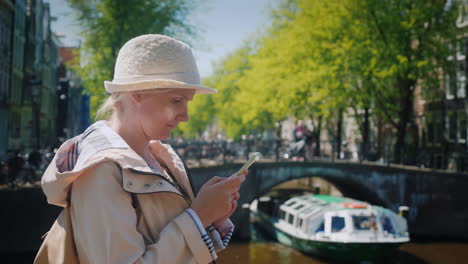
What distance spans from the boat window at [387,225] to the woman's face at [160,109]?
13.8m

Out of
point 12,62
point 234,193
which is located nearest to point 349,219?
point 234,193

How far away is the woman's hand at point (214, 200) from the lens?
1.39 meters

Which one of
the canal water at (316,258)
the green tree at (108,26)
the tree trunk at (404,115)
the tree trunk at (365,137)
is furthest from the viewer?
the tree trunk at (365,137)

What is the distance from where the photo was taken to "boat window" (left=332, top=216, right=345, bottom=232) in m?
14.6

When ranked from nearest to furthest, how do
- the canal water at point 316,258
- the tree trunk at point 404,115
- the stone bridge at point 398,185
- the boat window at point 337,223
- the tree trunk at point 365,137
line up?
the canal water at point 316,258
the boat window at point 337,223
the stone bridge at point 398,185
the tree trunk at point 404,115
the tree trunk at point 365,137

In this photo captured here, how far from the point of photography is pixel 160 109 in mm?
1424

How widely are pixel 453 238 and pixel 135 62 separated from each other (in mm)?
16974

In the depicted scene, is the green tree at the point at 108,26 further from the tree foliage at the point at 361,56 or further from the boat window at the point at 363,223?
the boat window at the point at 363,223

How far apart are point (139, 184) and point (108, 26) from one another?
17.0 meters

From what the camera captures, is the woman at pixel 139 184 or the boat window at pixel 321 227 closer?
the woman at pixel 139 184

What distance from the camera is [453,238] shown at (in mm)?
16656

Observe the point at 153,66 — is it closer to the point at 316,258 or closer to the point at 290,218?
the point at 316,258

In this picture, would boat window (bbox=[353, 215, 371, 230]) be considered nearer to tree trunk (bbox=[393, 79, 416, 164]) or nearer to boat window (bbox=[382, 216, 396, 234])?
boat window (bbox=[382, 216, 396, 234])

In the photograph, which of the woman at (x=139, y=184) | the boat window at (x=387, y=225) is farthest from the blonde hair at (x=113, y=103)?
the boat window at (x=387, y=225)
